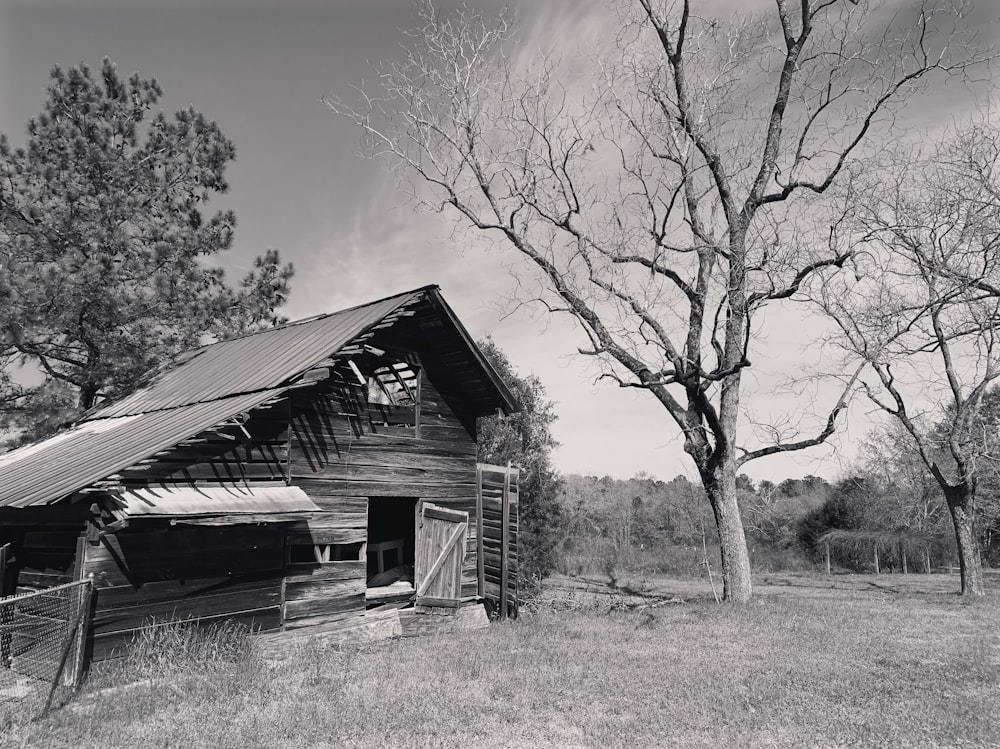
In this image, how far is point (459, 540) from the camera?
13.9 m

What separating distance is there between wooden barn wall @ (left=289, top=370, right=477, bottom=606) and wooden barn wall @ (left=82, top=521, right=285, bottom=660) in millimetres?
1331

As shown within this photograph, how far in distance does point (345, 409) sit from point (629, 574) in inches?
905

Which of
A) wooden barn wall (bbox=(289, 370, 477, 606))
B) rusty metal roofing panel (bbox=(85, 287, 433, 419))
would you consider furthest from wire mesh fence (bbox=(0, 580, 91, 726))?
rusty metal roofing panel (bbox=(85, 287, 433, 419))

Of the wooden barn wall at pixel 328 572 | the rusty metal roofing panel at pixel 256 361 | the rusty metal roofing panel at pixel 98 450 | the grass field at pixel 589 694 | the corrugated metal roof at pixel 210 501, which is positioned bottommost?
the grass field at pixel 589 694

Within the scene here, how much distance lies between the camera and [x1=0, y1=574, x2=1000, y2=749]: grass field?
6.76 metres

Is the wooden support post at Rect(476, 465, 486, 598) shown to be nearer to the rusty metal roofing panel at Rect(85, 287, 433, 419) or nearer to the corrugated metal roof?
the rusty metal roofing panel at Rect(85, 287, 433, 419)

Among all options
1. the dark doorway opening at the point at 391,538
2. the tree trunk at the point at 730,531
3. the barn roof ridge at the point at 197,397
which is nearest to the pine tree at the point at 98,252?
the barn roof ridge at the point at 197,397

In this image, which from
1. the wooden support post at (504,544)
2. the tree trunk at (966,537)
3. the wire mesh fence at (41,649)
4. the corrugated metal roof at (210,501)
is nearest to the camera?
the wire mesh fence at (41,649)

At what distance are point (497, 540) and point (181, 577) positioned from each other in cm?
648

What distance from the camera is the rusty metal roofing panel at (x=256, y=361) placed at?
38.6 feet

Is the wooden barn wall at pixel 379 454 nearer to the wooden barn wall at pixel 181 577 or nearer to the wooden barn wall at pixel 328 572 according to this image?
the wooden barn wall at pixel 328 572

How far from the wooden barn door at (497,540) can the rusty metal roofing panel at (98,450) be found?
5540 millimetres

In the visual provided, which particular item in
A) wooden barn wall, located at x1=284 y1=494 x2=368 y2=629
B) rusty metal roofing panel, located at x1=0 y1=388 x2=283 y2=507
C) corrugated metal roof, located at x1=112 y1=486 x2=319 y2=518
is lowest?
wooden barn wall, located at x1=284 y1=494 x2=368 y2=629

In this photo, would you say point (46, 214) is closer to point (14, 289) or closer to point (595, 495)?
point (14, 289)
